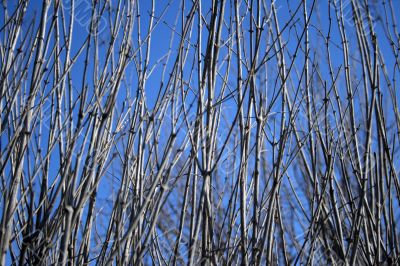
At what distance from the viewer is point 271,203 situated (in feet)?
4.61

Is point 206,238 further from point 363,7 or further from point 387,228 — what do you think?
point 363,7

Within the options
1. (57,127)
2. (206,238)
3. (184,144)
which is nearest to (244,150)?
(184,144)

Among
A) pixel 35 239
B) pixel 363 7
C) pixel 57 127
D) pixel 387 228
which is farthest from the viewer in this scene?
pixel 363 7

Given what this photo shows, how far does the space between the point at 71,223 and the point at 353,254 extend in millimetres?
739

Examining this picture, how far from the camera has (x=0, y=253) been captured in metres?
1.23

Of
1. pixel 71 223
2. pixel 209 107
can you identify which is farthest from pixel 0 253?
pixel 209 107

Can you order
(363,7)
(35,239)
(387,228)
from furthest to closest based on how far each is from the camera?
(363,7) → (387,228) → (35,239)

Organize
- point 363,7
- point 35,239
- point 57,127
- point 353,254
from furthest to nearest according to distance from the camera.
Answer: point 363,7 < point 57,127 < point 35,239 < point 353,254

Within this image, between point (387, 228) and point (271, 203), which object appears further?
point (387, 228)

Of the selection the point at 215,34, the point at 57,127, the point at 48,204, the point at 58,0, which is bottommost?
the point at 48,204

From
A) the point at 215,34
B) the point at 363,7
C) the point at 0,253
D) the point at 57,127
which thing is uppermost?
the point at 363,7

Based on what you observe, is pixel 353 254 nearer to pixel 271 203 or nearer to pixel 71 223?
pixel 271 203

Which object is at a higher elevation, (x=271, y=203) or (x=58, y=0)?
(x=58, y=0)

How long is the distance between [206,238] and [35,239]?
499 mm
